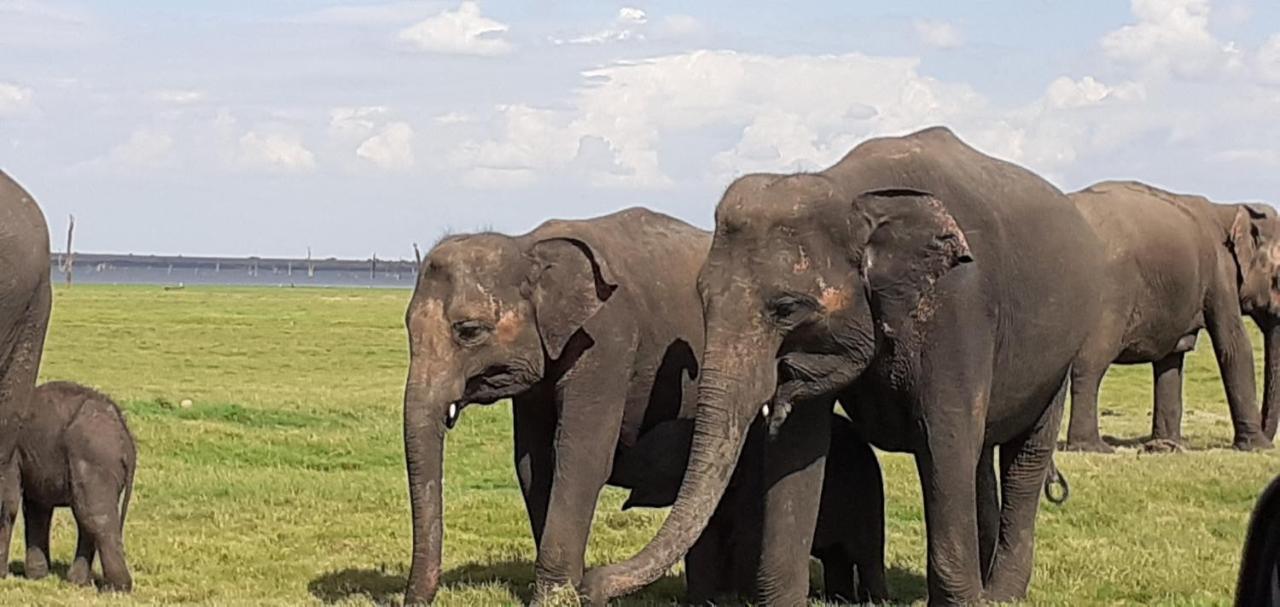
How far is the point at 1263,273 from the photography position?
20.2 metres

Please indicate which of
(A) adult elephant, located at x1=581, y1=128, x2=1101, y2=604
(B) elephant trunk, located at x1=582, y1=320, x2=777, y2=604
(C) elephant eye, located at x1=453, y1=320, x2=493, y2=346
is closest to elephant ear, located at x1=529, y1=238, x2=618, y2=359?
(C) elephant eye, located at x1=453, y1=320, x2=493, y2=346

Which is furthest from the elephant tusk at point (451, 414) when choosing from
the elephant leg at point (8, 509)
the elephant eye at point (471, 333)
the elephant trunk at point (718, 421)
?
the elephant leg at point (8, 509)

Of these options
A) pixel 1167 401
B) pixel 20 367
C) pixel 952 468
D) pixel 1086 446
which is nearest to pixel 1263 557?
pixel 952 468

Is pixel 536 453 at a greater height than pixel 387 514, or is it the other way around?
pixel 536 453

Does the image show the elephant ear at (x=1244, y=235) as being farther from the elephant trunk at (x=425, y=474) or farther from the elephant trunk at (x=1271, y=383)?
the elephant trunk at (x=425, y=474)

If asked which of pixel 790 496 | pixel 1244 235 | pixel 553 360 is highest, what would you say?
pixel 1244 235

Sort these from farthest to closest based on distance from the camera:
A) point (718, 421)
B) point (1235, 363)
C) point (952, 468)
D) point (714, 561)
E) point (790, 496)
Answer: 1. point (1235, 363)
2. point (714, 561)
3. point (790, 496)
4. point (952, 468)
5. point (718, 421)

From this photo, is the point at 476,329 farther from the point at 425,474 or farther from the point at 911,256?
the point at 911,256

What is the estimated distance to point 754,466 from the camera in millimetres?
9766

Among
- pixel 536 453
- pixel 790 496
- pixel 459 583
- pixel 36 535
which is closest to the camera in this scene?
pixel 790 496

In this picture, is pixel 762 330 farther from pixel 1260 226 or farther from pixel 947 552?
pixel 1260 226

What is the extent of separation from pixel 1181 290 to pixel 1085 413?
1.88 meters

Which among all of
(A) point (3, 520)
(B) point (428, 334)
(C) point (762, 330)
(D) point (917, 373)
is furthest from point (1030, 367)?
(A) point (3, 520)

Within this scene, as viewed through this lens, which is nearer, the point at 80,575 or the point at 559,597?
the point at 559,597
